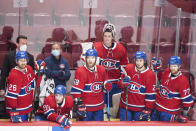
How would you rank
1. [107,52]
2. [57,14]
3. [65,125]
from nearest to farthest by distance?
[65,125] < [107,52] < [57,14]

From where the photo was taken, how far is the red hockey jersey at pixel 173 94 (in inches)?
137

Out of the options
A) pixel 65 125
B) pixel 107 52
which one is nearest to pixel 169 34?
pixel 107 52

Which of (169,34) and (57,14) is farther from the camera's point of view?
(57,14)

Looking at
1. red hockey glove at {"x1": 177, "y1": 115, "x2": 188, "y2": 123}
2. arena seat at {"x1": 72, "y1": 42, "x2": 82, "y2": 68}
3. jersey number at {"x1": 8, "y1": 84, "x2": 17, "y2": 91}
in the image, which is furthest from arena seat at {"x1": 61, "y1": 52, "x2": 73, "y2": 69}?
red hockey glove at {"x1": 177, "y1": 115, "x2": 188, "y2": 123}

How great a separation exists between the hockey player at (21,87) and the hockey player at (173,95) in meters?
1.28

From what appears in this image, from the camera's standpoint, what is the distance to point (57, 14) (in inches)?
210

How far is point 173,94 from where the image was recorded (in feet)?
11.8

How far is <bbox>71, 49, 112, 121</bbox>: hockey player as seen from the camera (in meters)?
3.55

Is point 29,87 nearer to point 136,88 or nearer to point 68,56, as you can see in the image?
point 136,88

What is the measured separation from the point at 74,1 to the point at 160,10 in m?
1.24

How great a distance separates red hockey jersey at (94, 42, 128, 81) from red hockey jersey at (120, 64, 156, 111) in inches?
12.6

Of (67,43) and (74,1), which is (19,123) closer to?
(67,43)

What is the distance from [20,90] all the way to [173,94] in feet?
4.83

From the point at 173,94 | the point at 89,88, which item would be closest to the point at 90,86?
the point at 89,88
